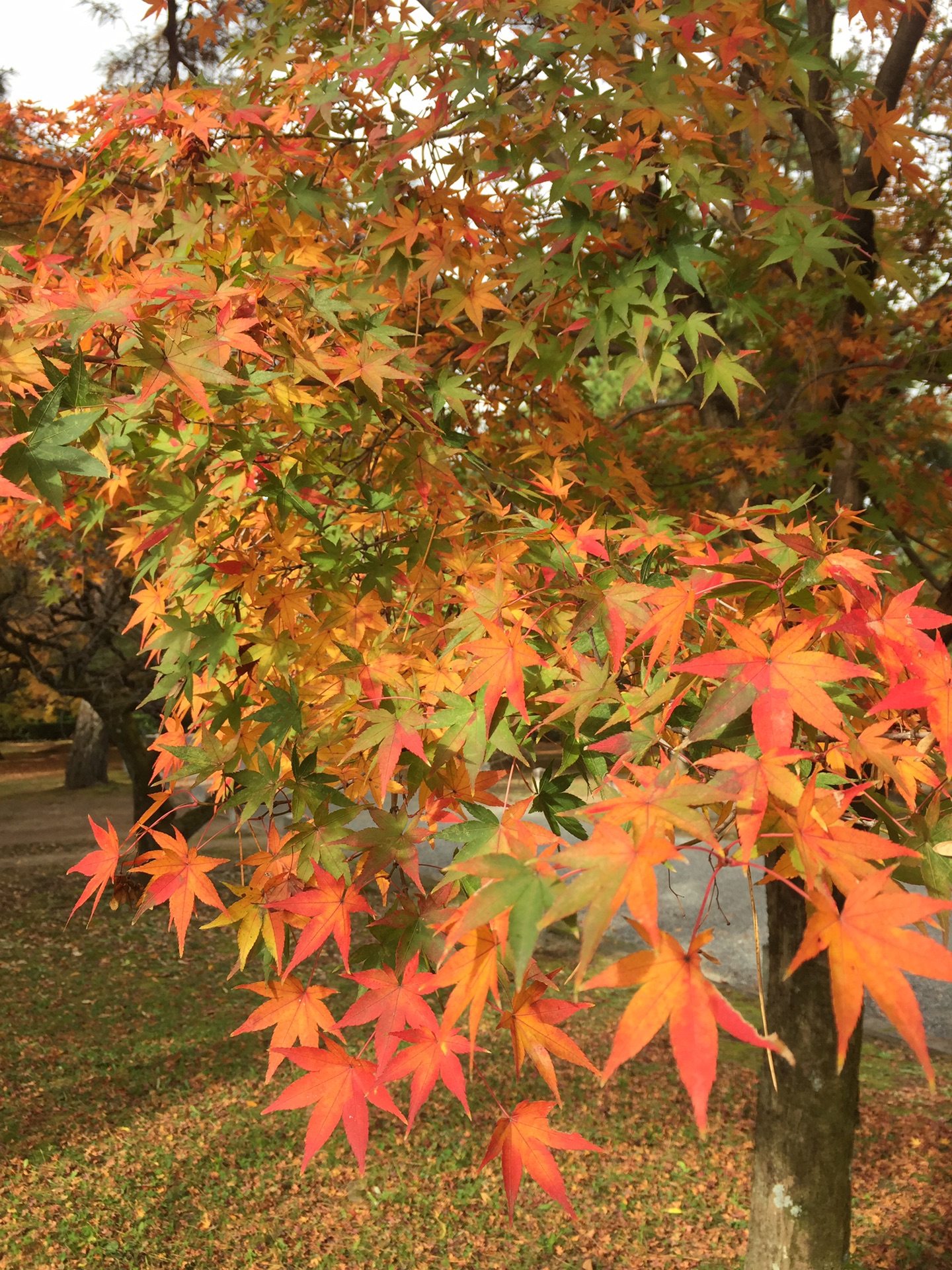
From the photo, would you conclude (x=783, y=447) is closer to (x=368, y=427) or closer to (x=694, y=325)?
(x=694, y=325)

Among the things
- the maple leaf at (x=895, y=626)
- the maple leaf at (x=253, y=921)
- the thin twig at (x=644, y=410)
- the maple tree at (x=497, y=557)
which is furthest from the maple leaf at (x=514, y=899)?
the thin twig at (x=644, y=410)

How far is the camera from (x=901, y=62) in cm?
381

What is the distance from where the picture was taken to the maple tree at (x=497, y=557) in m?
1.12

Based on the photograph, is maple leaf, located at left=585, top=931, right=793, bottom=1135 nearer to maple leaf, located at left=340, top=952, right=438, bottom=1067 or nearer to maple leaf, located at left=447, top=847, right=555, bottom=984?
maple leaf, located at left=447, top=847, right=555, bottom=984

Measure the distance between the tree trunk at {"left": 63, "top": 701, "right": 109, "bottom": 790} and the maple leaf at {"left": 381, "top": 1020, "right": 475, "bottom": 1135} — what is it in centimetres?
1556

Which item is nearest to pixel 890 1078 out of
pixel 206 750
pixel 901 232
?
pixel 901 232

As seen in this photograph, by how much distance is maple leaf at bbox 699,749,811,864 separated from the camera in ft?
3.34

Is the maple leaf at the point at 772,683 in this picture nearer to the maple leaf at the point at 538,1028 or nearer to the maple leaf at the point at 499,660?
the maple leaf at the point at 499,660

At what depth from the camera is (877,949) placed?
865mm

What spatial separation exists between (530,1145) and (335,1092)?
30 centimetres

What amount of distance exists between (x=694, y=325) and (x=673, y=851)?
190 cm

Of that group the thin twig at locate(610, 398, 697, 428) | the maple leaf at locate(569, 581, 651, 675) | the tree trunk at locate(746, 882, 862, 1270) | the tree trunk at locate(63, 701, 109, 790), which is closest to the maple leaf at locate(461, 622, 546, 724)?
the maple leaf at locate(569, 581, 651, 675)

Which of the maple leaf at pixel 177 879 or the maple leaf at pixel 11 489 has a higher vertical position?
the maple leaf at pixel 11 489

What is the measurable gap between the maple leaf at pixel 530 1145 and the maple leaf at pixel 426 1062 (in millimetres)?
126
